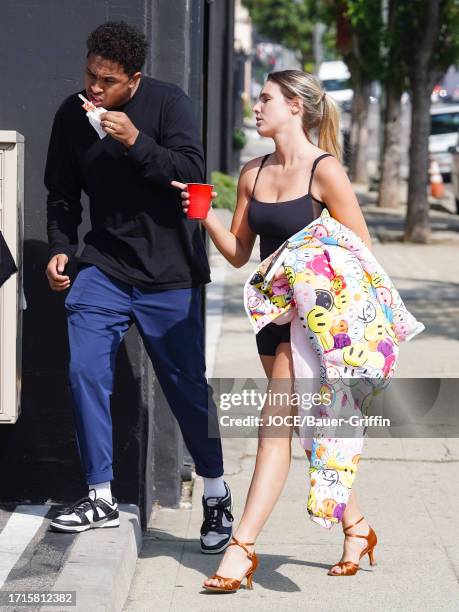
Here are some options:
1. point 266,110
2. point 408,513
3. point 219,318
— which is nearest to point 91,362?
point 266,110

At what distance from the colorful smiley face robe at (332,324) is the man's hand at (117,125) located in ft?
2.11

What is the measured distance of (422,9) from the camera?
16406 millimetres

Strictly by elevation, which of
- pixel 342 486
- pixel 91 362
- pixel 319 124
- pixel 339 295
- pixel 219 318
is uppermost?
pixel 319 124

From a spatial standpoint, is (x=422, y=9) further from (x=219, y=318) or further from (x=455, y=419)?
(x=455, y=419)

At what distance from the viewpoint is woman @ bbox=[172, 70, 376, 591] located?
4.52 m

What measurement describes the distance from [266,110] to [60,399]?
153cm

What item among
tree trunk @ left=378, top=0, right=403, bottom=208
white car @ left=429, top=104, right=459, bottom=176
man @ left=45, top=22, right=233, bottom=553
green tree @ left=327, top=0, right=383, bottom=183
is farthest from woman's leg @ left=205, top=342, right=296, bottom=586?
white car @ left=429, top=104, right=459, bottom=176

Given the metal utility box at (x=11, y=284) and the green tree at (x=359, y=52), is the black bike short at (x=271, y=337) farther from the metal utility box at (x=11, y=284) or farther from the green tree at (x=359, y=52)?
the green tree at (x=359, y=52)

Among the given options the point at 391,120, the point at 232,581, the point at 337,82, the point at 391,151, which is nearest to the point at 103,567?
the point at 232,581

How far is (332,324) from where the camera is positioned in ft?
14.4

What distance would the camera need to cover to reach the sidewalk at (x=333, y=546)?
180 inches

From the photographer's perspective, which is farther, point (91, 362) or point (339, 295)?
point (91, 362)

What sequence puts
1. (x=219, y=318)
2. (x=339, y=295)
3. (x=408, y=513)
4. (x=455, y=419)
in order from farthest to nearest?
(x=219, y=318)
(x=455, y=419)
(x=408, y=513)
(x=339, y=295)

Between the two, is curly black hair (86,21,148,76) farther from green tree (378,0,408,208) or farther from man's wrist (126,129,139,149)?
green tree (378,0,408,208)
